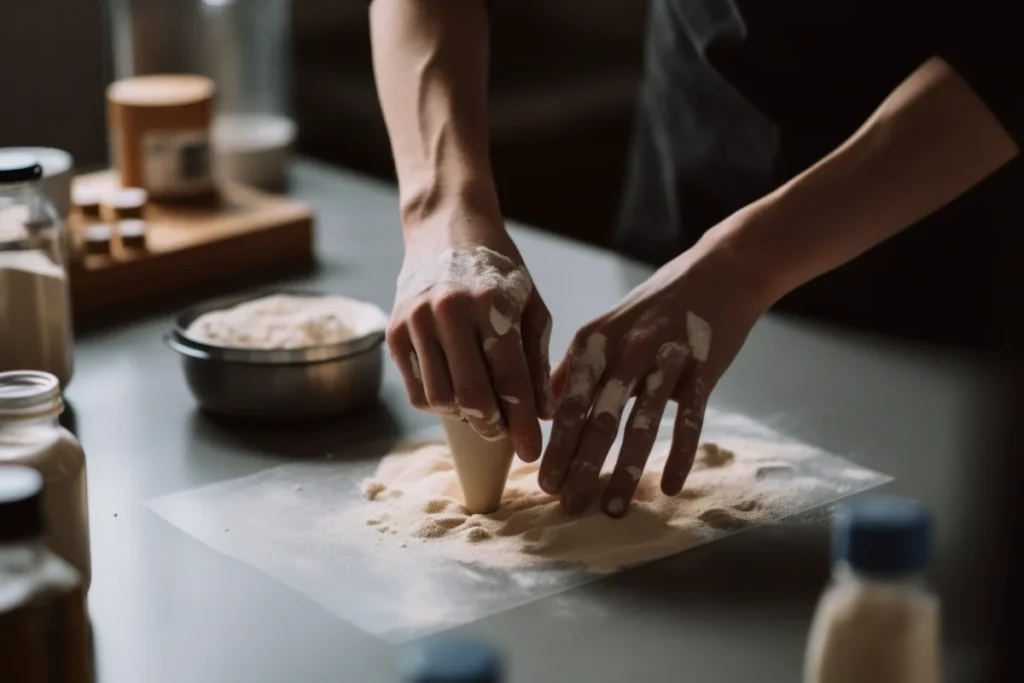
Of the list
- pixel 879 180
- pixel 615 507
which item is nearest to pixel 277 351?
pixel 615 507

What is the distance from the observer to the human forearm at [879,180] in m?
1.47

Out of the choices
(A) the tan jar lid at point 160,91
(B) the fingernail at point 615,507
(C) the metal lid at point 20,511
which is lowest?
(B) the fingernail at point 615,507

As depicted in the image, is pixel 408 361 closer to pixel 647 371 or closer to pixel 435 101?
pixel 647 371

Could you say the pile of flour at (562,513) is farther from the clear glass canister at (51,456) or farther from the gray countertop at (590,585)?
the clear glass canister at (51,456)

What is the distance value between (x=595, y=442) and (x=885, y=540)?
0.60 metres

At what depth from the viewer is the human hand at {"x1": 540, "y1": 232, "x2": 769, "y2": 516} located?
1.33 m

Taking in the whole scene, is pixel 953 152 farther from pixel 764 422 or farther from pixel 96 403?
pixel 96 403

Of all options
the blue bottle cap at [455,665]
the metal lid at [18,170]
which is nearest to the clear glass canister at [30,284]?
the metal lid at [18,170]

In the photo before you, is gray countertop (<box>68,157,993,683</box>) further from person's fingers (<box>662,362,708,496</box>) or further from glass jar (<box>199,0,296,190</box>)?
glass jar (<box>199,0,296,190</box>)

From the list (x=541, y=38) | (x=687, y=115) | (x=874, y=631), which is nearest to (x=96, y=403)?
(x=687, y=115)

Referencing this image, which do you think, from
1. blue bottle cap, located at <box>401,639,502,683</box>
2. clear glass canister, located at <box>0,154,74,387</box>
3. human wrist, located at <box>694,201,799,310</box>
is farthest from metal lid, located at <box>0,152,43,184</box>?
blue bottle cap, located at <box>401,639,502,683</box>

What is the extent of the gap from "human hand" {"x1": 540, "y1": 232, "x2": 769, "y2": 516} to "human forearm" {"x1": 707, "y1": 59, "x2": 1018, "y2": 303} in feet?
0.19

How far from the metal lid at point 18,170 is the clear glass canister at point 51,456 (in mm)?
418

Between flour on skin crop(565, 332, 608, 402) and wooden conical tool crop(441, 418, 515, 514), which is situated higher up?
flour on skin crop(565, 332, 608, 402)
